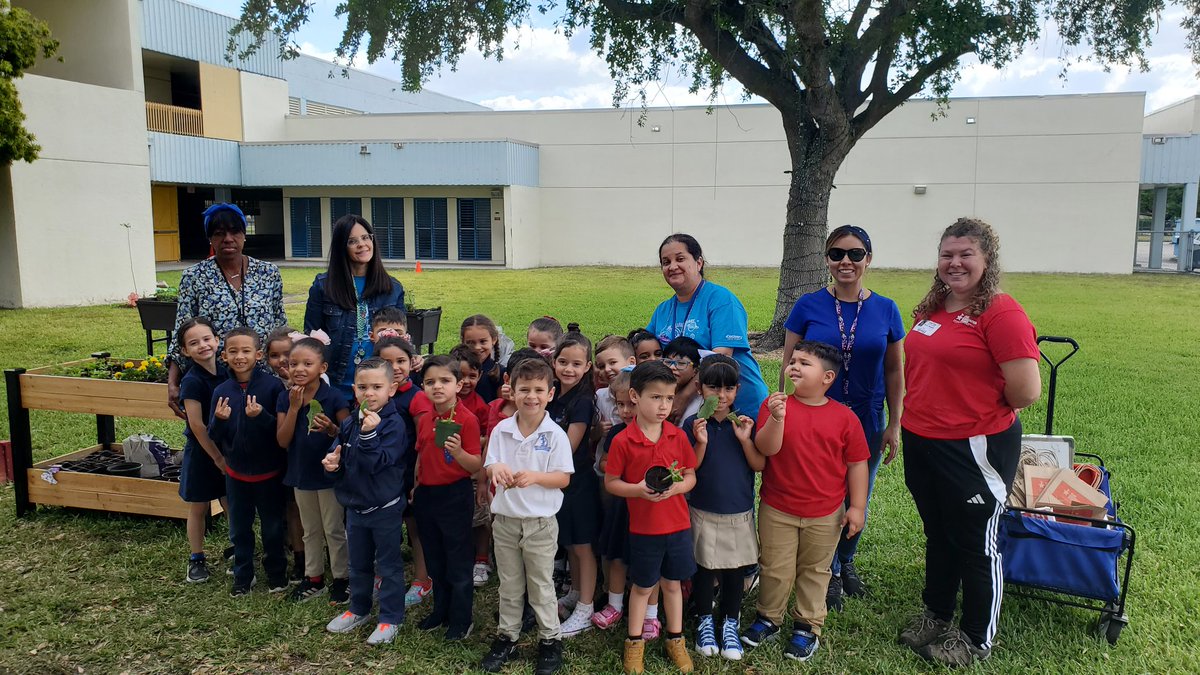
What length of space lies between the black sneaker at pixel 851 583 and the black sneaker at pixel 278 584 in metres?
2.70

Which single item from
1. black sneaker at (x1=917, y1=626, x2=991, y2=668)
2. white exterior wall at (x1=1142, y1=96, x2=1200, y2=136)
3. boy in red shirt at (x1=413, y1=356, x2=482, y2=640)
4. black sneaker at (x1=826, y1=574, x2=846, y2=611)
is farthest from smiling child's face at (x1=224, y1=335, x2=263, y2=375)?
white exterior wall at (x1=1142, y1=96, x2=1200, y2=136)

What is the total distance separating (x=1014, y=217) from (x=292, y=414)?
87.2 feet

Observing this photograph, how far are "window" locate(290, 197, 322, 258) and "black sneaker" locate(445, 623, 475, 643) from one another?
1105 inches

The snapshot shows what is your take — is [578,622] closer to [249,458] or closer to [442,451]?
Answer: [442,451]

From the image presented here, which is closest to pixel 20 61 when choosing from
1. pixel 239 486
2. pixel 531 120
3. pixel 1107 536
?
pixel 239 486

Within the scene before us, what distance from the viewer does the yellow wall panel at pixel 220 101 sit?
25688mm

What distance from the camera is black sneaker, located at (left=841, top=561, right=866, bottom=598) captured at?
153 inches

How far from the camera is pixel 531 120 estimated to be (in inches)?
1128

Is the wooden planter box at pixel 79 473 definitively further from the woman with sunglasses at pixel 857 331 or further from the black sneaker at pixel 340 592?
the woman with sunglasses at pixel 857 331

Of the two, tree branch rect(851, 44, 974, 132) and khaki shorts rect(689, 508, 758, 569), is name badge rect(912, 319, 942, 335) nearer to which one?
khaki shorts rect(689, 508, 758, 569)

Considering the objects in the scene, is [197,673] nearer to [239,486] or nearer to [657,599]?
[239,486]

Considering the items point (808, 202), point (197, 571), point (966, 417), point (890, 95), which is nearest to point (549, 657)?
point (966, 417)

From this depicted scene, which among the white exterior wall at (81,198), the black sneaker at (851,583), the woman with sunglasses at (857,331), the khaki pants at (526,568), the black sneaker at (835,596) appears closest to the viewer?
the khaki pants at (526,568)

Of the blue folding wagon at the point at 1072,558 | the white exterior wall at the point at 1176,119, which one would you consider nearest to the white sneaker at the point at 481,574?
the blue folding wagon at the point at 1072,558
